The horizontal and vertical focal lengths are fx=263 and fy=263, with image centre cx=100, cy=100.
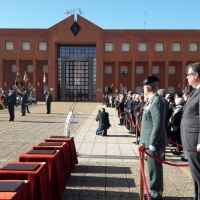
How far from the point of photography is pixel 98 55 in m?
50.5

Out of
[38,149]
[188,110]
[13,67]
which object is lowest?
[38,149]

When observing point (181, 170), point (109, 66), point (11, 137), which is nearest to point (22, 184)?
point (181, 170)

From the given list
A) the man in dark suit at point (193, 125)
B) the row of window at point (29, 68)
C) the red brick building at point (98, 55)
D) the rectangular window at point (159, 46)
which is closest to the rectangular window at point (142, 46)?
the red brick building at point (98, 55)

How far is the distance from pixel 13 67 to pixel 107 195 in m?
51.3

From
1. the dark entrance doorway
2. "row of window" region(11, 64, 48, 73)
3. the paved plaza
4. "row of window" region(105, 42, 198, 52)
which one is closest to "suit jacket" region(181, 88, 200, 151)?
the paved plaza

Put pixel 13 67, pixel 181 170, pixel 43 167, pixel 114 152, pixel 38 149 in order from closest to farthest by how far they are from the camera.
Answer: pixel 43 167, pixel 38 149, pixel 181 170, pixel 114 152, pixel 13 67

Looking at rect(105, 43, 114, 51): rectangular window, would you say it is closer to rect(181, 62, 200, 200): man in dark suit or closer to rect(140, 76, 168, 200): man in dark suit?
rect(140, 76, 168, 200): man in dark suit

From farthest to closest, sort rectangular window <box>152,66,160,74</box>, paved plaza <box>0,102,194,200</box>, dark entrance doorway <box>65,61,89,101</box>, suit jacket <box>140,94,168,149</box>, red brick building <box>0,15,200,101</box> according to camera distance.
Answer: dark entrance doorway <box>65,61,89,101</box>, rectangular window <box>152,66,160,74</box>, red brick building <box>0,15,200,101</box>, paved plaza <box>0,102,194,200</box>, suit jacket <box>140,94,168,149</box>

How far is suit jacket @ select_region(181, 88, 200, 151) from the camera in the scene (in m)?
3.38

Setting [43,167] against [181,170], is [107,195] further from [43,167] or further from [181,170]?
[181,170]

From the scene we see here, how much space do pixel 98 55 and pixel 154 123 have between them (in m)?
47.0

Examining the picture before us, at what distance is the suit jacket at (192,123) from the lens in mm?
3379

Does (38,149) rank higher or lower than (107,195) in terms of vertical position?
higher

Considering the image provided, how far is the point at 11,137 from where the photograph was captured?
34.5 feet
